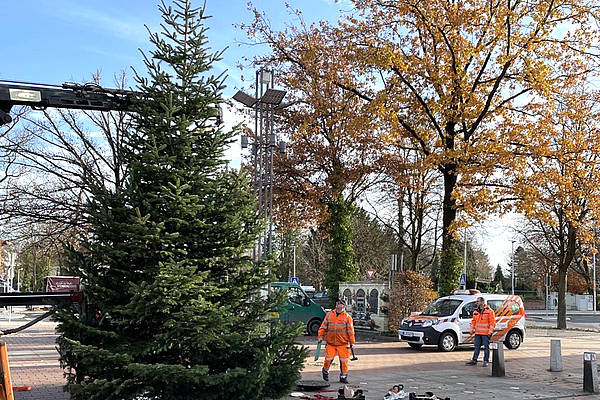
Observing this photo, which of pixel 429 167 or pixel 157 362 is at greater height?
pixel 429 167

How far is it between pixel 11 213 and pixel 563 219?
27376 millimetres

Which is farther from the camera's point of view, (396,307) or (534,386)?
(396,307)

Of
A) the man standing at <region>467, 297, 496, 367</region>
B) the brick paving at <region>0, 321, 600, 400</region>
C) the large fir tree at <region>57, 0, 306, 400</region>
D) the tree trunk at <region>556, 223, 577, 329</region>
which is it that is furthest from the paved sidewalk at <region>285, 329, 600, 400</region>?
the tree trunk at <region>556, 223, 577, 329</region>

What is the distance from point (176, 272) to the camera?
8.58 metres

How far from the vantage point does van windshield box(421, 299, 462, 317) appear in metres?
21.2

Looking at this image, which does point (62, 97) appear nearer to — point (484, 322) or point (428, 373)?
point (428, 373)

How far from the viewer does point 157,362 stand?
919 cm

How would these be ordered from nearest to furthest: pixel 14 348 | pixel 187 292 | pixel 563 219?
1. pixel 187 292
2. pixel 14 348
3. pixel 563 219

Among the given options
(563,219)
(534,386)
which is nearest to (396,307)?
(534,386)

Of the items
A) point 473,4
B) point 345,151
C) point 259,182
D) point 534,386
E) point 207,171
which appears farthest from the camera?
point 345,151

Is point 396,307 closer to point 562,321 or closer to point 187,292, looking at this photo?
point 562,321

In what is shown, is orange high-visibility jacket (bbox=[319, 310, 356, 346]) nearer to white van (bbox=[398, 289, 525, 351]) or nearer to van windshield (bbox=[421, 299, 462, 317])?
white van (bbox=[398, 289, 525, 351])

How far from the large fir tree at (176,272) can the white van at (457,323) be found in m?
11.7

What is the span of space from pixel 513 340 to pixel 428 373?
7.44m
